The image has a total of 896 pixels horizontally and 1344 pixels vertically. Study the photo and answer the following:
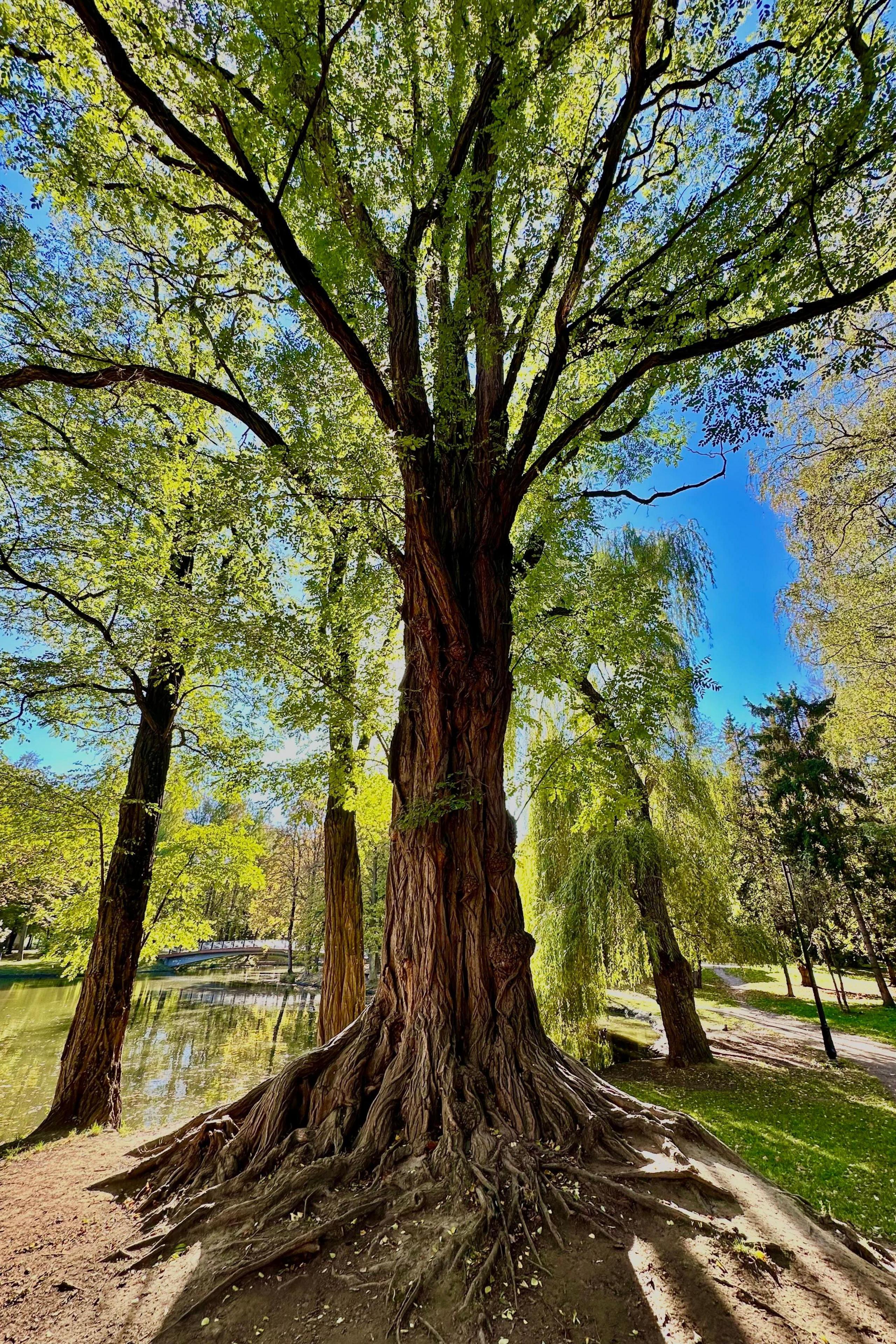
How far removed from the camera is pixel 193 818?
103 ft

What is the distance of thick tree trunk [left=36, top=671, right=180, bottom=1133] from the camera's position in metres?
5.93

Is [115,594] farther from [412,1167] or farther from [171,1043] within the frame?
[171,1043]

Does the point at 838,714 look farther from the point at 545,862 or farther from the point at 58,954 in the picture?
the point at 58,954

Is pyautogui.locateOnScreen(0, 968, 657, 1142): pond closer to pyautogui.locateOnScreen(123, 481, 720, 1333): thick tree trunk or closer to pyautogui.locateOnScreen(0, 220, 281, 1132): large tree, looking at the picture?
pyautogui.locateOnScreen(0, 220, 281, 1132): large tree

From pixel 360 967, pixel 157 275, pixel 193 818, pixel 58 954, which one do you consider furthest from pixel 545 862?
pixel 193 818

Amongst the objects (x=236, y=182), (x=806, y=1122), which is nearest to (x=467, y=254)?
(x=236, y=182)

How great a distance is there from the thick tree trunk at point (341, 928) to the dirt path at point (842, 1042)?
9.36 m

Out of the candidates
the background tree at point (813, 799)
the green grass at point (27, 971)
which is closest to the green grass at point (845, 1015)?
the background tree at point (813, 799)

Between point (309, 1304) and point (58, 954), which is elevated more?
point (58, 954)

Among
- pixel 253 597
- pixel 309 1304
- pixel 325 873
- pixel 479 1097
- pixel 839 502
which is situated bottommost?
pixel 309 1304

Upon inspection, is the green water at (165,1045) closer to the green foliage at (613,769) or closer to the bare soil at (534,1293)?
the bare soil at (534,1293)

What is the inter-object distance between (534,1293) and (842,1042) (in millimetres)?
15932

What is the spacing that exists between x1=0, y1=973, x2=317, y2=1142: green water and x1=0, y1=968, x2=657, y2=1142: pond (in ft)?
0.13

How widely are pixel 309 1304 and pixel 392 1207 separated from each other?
58 centimetres
